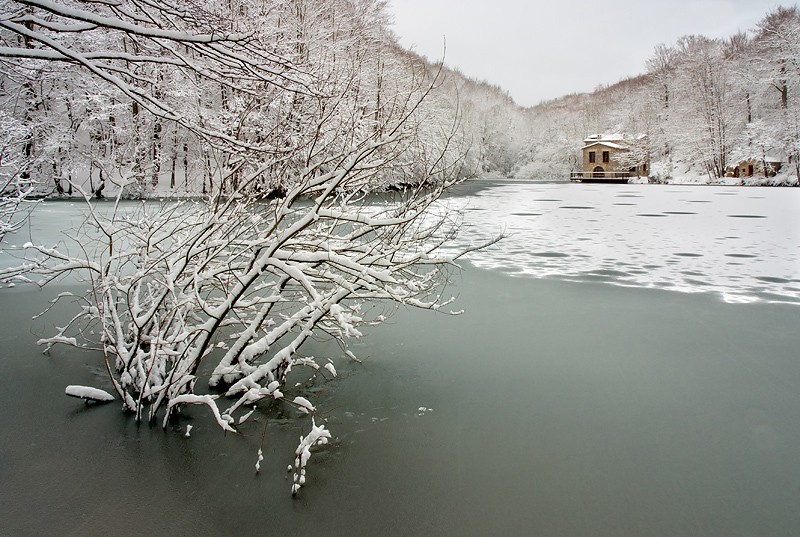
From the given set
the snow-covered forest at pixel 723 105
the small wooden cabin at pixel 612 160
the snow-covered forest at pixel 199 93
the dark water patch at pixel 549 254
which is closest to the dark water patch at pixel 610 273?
the dark water patch at pixel 549 254

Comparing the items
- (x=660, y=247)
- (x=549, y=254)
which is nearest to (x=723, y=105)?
(x=660, y=247)

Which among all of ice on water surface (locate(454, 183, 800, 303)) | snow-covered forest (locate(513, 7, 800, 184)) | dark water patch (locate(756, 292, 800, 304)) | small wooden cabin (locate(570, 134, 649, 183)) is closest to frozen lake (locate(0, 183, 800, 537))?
dark water patch (locate(756, 292, 800, 304))

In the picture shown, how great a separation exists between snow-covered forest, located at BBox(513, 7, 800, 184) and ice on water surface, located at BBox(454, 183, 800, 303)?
2232cm

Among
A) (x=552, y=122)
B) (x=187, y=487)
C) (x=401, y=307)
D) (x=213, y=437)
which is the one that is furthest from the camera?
(x=552, y=122)

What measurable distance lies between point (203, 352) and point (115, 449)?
957 mm

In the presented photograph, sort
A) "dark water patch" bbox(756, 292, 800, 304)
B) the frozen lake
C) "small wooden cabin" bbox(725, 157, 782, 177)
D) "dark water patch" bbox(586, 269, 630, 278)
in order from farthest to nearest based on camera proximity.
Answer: "small wooden cabin" bbox(725, 157, 782, 177), "dark water patch" bbox(586, 269, 630, 278), "dark water patch" bbox(756, 292, 800, 304), the frozen lake

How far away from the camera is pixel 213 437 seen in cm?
429

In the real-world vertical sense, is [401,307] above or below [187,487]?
above

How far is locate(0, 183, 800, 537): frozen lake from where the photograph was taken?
3.34m

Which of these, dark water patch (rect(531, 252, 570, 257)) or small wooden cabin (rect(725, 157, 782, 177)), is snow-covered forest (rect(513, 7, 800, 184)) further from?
dark water patch (rect(531, 252, 570, 257))

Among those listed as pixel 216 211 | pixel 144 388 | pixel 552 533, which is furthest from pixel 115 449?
pixel 552 533

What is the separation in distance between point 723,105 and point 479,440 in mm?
53295

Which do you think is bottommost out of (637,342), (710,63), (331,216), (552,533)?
(552,533)

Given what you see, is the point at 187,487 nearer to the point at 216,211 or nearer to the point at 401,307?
the point at 216,211
